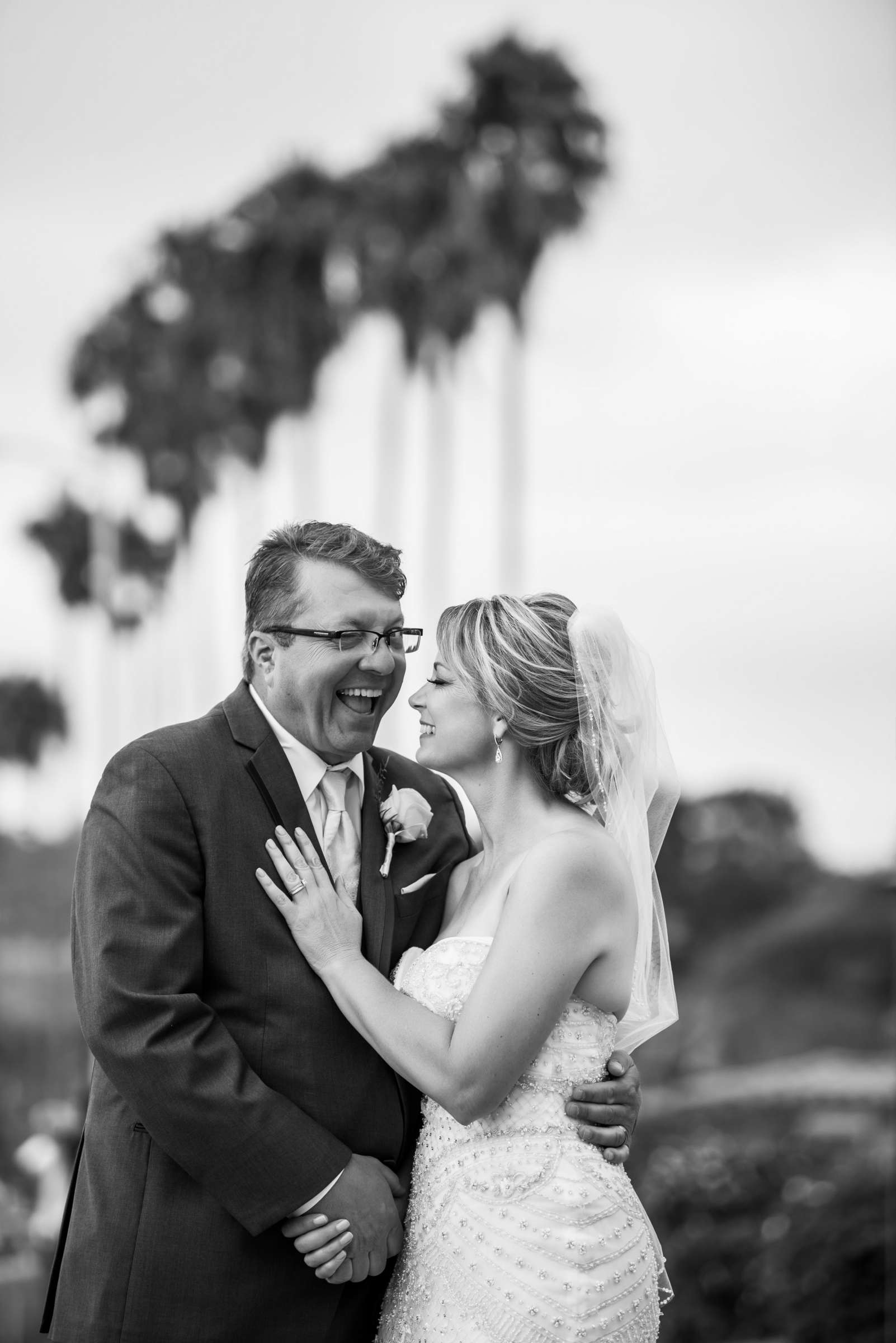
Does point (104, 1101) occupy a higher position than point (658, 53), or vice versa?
point (658, 53)

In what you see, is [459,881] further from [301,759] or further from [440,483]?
[440,483]

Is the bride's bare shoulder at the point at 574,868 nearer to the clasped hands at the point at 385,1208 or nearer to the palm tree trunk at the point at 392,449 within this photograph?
the clasped hands at the point at 385,1208

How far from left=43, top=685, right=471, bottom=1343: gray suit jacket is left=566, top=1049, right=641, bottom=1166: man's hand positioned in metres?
0.43

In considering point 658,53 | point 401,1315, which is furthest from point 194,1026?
point 658,53

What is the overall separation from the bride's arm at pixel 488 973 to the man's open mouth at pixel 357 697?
337mm

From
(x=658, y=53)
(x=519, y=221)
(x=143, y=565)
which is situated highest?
(x=658, y=53)

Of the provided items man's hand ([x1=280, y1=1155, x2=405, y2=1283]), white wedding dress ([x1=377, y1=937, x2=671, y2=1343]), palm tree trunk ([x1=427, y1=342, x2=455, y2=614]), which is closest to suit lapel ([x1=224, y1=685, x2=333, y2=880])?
white wedding dress ([x1=377, y1=937, x2=671, y2=1343])

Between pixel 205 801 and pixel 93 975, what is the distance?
1.52ft

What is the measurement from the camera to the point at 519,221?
2233 cm

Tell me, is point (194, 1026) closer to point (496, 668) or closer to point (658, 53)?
point (496, 668)

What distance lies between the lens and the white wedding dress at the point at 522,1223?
3.33 m

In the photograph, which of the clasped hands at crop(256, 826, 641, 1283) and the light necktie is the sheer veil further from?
the light necktie

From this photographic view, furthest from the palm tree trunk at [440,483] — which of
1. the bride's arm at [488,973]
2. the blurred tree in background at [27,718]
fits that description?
the blurred tree in background at [27,718]

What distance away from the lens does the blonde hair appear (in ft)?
11.9
